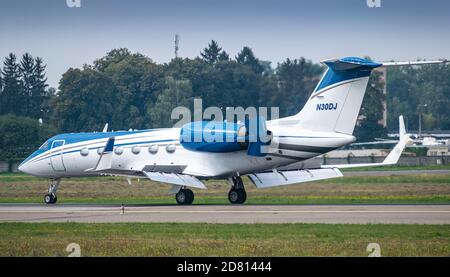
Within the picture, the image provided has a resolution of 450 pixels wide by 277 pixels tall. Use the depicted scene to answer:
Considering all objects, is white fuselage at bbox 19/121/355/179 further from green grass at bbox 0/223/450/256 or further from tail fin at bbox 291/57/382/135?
green grass at bbox 0/223/450/256

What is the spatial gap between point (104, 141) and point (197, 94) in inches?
1338

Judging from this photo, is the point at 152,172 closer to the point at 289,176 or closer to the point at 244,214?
the point at 289,176

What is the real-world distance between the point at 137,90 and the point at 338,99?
43843 millimetres

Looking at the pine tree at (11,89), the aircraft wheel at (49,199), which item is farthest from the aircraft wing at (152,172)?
the pine tree at (11,89)

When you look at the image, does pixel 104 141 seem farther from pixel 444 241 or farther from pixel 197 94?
pixel 197 94

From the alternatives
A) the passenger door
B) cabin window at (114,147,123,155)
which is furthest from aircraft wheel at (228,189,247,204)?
the passenger door

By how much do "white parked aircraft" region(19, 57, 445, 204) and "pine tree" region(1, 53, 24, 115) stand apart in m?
33.3

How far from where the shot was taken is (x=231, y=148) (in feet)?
126

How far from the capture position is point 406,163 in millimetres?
78812

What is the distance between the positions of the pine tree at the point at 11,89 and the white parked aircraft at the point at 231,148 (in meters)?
33.3

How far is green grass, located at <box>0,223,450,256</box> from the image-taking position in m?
20.9

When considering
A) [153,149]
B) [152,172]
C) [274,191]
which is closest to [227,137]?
[152,172]

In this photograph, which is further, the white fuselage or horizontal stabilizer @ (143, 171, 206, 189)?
horizontal stabilizer @ (143, 171, 206, 189)

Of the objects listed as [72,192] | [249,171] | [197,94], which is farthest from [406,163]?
[249,171]
